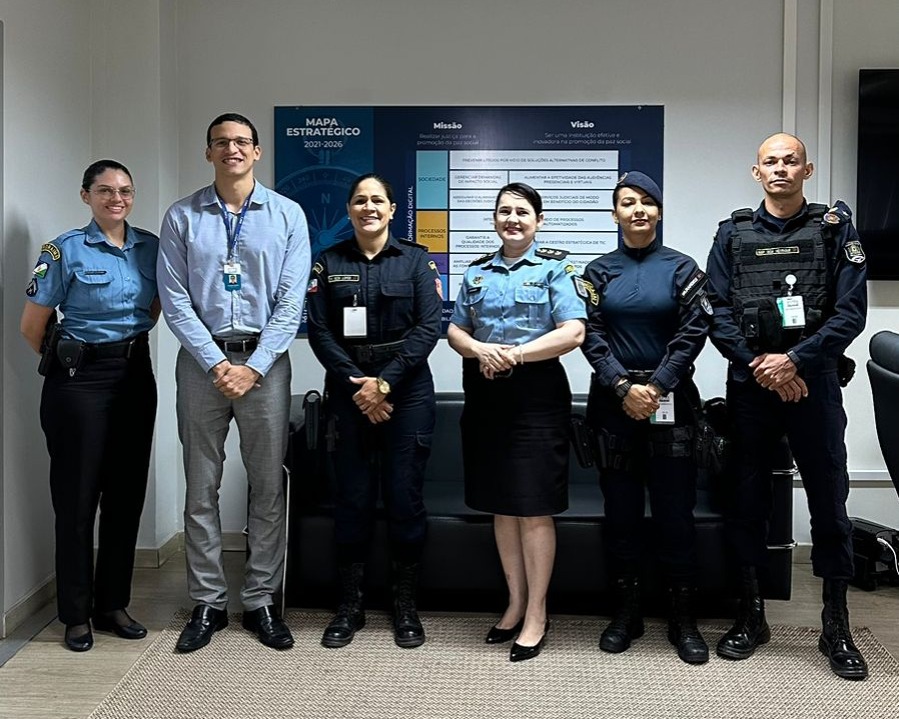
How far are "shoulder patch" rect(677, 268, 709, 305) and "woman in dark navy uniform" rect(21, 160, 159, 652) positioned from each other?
1.94m

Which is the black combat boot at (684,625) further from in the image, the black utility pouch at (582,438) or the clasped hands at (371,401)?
the clasped hands at (371,401)

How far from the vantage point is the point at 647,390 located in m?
3.21

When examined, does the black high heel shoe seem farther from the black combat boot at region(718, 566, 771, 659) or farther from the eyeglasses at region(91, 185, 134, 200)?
the eyeglasses at region(91, 185, 134, 200)

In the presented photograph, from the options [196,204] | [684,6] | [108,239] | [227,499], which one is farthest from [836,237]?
[227,499]

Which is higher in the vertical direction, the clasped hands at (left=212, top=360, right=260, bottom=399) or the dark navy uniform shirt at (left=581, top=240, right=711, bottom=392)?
the dark navy uniform shirt at (left=581, top=240, right=711, bottom=392)

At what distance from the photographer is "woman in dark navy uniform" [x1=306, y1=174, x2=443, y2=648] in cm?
341

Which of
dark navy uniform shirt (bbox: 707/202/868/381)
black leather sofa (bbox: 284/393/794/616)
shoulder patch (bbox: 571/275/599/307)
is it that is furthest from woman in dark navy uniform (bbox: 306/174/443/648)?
dark navy uniform shirt (bbox: 707/202/868/381)

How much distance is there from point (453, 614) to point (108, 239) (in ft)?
6.47

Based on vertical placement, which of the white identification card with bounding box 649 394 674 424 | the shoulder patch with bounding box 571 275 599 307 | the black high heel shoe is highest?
the shoulder patch with bounding box 571 275 599 307

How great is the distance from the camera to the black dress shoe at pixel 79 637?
341 cm

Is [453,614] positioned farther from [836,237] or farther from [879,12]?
[879,12]

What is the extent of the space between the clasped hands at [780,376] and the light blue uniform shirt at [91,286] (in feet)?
7.28

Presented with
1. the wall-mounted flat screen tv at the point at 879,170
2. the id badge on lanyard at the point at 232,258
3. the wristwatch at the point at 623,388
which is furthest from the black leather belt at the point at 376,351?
the wall-mounted flat screen tv at the point at 879,170

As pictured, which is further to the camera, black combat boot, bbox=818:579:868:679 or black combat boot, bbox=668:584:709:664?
black combat boot, bbox=668:584:709:664
